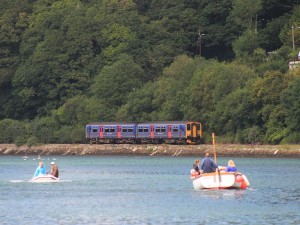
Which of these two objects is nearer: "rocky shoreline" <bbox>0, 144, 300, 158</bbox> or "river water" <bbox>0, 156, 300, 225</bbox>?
"river water" <bbox>0, 156, 300, 225</bbox>

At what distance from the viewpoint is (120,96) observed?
155 meters

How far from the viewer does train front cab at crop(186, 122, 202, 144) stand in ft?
445

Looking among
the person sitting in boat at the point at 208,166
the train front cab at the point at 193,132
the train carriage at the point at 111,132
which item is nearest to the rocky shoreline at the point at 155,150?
the train carriage at the point at 111,132

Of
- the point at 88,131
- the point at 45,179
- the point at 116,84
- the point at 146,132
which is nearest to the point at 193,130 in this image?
the point at 146,132

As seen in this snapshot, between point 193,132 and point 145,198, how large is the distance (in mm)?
66878

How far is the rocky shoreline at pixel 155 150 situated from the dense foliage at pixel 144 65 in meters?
2.48

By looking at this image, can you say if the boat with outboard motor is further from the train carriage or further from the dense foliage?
the train carriage

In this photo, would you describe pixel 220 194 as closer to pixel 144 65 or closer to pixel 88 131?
pixel 88 131


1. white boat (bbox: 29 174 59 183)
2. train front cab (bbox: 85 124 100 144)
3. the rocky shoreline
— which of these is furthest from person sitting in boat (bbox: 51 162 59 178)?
train front cab (bbox: 85 124 100 144)

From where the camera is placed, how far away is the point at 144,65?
547 ft

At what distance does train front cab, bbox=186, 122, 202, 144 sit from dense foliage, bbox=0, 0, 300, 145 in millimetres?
1584

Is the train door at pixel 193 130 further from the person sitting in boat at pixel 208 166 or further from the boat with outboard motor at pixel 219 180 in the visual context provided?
the person sitting in boat at pixel 208 166

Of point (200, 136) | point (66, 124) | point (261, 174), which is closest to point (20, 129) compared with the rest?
point (66, 124)

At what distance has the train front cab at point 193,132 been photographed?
445 feet
